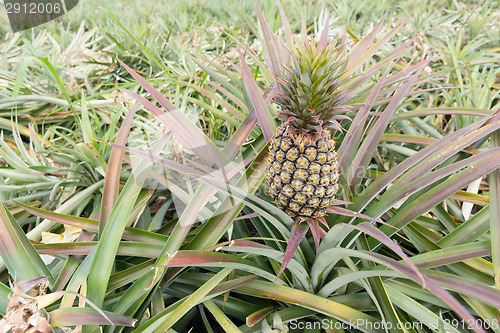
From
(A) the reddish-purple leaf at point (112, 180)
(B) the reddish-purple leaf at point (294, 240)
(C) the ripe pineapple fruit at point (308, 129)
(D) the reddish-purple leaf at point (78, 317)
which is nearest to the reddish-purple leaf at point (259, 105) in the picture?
(C) the ripe pineapple fruit at point (308, 129)

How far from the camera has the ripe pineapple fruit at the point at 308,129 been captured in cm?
75

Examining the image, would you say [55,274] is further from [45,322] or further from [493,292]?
[493,292]

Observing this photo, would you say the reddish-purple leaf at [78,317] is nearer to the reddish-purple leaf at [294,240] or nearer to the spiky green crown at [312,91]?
the reddish-purple leaf at [294,240]

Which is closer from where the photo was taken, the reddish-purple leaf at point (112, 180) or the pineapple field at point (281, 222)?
the pineapple field at point (281, 222)

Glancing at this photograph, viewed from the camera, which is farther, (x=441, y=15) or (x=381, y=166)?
(x=441, y=15)

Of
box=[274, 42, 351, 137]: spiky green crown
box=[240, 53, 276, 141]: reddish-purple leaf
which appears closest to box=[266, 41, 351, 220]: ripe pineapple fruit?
box=[274, 42, 351, 137]: spiky green crown

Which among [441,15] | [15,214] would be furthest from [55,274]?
[441,15]

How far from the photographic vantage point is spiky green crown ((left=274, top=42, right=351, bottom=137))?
2.42 ft

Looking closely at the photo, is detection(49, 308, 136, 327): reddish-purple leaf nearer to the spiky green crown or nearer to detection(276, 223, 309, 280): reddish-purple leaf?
detection(276, 223, 309, 280): reddish-purple leaf

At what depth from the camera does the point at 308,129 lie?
31.0 inches

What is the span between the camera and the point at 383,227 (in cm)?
101

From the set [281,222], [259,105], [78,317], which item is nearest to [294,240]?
[281,222]

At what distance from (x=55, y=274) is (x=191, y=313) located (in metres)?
0.51

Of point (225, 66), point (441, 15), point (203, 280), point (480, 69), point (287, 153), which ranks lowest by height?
point (203, 280)
